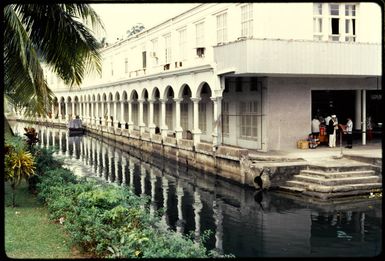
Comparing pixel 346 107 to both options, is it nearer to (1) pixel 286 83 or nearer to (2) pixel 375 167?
(1) pixel 286 83

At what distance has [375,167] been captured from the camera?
16.9 metres

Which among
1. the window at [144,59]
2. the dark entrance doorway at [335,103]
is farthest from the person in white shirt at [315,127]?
the window at [144,59]

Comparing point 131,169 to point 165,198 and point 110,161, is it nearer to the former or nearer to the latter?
point 110,161

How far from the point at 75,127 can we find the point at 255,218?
122 feet

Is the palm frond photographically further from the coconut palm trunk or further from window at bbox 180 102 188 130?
window at bbox 180 102 188 130

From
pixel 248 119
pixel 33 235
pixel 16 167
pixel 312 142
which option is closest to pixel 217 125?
pixel 248 119

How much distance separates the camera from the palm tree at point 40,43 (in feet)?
35.4

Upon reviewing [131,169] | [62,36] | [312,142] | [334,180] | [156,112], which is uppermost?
[62,36]

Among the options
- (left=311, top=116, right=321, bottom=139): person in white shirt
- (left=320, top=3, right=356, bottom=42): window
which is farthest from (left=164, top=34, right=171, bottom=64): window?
(left=320, top=3, right=356, bottom=42): window

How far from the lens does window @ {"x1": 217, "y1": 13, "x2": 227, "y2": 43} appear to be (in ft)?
78.8

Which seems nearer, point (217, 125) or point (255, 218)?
point (255, 218)

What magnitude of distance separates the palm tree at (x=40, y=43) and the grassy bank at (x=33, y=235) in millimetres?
2317

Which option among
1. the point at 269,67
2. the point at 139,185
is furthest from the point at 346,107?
the point at 139,185

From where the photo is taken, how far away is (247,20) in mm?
21688
